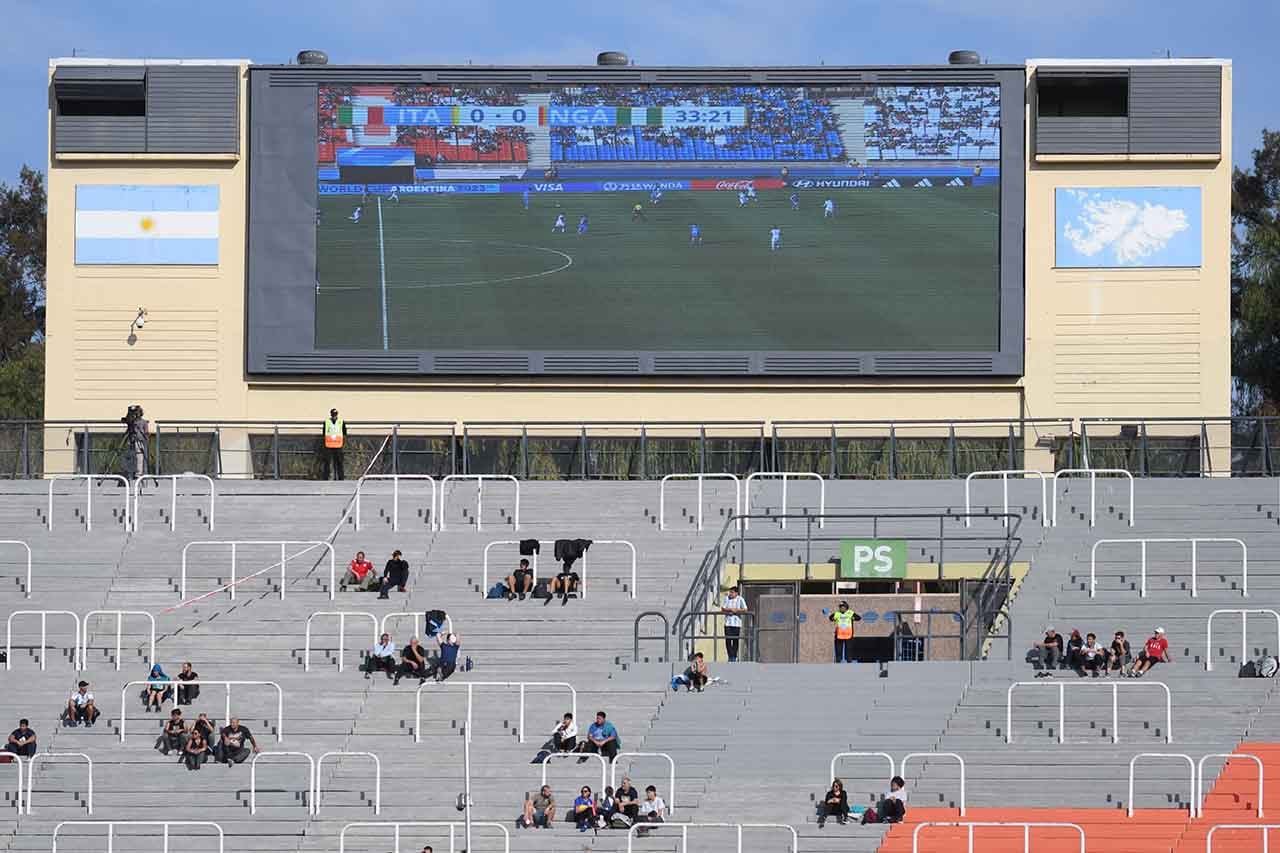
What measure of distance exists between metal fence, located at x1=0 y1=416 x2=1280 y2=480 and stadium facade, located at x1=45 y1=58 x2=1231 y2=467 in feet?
2.73

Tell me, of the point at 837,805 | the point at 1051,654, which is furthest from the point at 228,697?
the point at 1051,654

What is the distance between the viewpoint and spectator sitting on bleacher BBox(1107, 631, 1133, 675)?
31000 mm

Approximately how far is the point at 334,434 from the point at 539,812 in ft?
46.6

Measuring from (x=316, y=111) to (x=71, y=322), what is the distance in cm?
550

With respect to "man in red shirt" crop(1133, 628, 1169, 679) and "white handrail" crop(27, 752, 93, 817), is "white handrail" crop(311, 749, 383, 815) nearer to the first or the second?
"white handrail" crop(27, 752, 93, 817)

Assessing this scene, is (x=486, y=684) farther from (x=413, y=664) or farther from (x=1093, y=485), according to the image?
(x=1093, y=485)

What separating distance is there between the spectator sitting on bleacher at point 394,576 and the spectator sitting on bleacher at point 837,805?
336 inches

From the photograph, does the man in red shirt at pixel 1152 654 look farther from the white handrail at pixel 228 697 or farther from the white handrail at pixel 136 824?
the white handrail at pixel 136 824

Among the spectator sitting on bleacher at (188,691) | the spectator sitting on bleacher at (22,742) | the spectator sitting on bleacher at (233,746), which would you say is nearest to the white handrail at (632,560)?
the spectator sitting on bleacher at (188,691)

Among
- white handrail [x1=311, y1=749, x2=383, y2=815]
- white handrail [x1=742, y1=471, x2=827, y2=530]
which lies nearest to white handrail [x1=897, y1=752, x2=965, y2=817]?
white handrail [x1=311, y1=749, x2=383, y2=815]

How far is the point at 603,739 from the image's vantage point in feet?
95.6

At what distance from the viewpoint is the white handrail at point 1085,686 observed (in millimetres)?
29422

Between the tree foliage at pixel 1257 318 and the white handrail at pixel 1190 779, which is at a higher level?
the tree foliage at pixel 1257 318

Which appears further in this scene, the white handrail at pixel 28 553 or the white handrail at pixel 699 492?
the white handrail at pixel 699 492
